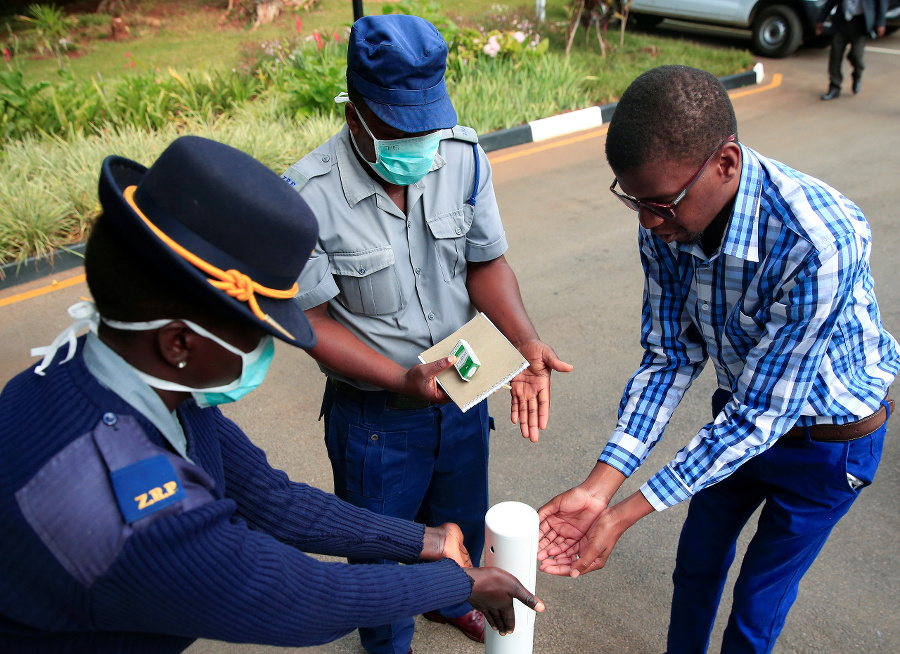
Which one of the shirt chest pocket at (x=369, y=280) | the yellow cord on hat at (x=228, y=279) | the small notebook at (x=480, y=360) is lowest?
the small notebook at (x=480, y=360)

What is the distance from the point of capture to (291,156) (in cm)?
737

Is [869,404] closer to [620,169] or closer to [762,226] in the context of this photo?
[762,226]

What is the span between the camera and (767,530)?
2203 mm

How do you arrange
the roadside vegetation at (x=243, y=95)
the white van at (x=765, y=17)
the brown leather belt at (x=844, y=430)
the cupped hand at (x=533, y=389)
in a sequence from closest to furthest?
the brown leather belt at (x=844, y=430) < the cupped hand at (x=533, y=389) < the roadside vegetation at (x=243, y=95) < the white van at (x=765, y=17)

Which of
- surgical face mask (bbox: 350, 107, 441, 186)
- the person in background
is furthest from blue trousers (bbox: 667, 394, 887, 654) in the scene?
the person in background

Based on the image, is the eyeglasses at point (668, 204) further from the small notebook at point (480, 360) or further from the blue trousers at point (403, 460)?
the blue trousers at point (403, 460)

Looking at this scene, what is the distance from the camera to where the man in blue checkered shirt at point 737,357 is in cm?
187

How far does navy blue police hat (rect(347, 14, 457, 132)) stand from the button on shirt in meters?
0.77

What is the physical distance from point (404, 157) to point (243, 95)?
7.30 m

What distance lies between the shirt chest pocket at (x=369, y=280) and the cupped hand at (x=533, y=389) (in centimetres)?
50

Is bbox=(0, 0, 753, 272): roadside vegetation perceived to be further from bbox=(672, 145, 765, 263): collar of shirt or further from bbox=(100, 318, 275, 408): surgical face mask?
bbox=(672, 145, 765, 263): collar of shirt

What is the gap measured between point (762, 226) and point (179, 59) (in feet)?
42.7

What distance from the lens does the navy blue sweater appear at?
1243 mm

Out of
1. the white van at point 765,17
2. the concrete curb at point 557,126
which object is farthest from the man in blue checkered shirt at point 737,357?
the white van at point 765,17
